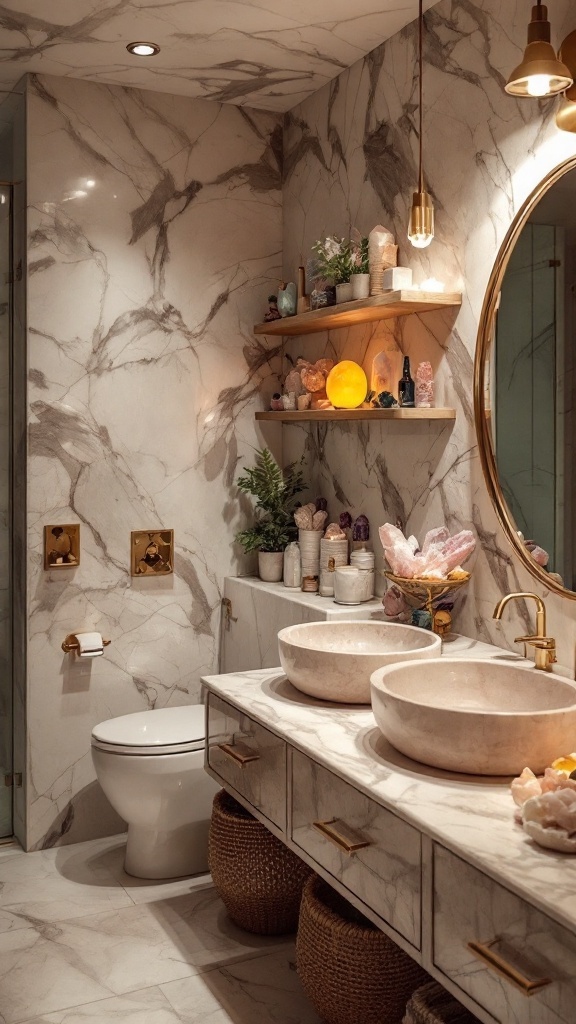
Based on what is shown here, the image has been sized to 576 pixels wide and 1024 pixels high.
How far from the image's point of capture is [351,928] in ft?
6.21

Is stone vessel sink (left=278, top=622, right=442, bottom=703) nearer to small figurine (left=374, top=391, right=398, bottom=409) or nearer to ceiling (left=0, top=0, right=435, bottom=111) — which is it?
small figurine (left=374, top=391, right=398, bottom=409)

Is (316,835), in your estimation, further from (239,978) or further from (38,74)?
(38,74)

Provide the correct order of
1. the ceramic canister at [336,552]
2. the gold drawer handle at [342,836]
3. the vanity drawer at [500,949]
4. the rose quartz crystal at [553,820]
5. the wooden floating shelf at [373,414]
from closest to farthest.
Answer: the vanity drawer at [500,949], the rose quartz crystal at [553,820], the gold drawer handle at [342,836], the wooden floating shelf at [373,414], the ceramic canister at [336,552]

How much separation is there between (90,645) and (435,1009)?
170 centimetres

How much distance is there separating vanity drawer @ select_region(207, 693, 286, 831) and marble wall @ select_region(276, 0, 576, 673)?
699 mm

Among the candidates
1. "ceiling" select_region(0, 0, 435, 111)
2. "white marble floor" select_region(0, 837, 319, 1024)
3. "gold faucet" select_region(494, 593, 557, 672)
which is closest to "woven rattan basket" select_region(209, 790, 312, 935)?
"white marble floor" select_region(0, 837, 319, 1024)

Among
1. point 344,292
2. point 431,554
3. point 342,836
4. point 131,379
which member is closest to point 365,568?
point 431,554

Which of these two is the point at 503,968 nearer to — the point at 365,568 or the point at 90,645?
the point at 365,568

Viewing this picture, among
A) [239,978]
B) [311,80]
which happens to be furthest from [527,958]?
[311,80]

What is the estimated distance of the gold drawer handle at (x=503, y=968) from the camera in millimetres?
1188

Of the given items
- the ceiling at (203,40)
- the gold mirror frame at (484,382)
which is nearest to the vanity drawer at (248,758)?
the gold mirror frame at (484,382)

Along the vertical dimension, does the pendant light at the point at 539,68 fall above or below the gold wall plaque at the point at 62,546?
above

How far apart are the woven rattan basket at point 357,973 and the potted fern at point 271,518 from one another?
1.38 meters

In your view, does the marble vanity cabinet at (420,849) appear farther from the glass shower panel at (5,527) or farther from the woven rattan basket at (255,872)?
the glass shower panel at (5,527)
